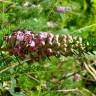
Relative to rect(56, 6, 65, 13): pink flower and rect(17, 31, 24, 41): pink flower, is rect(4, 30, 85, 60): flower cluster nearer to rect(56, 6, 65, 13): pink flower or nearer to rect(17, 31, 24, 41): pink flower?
rect(17, 31, 24, 41): pink flower

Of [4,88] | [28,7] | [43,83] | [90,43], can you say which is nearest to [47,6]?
[28,7]

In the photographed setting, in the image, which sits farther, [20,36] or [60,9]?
[60,9]

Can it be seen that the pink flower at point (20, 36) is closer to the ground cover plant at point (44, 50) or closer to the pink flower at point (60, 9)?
the ground cover plant at point (44, 50)

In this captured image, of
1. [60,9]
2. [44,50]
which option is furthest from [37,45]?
[60,9]

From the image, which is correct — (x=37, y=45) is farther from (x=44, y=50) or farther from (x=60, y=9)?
(x=60, y=9)

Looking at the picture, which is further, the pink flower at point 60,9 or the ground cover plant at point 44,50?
the pink flower at point 60,9

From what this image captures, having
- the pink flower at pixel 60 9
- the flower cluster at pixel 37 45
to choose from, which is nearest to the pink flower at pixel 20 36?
the flower cluster at pixel 37 45

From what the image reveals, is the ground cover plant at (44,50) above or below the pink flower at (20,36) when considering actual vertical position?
below
